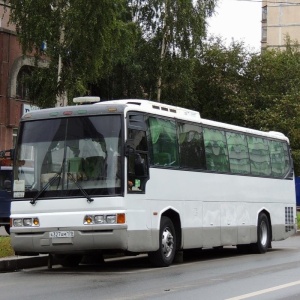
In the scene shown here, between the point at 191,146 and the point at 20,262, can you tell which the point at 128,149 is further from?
the point at 20,262

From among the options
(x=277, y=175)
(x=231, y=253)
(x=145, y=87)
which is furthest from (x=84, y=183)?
(x=145, y=87)

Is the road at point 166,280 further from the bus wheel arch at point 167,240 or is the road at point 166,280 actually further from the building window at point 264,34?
the building window at point 264,34

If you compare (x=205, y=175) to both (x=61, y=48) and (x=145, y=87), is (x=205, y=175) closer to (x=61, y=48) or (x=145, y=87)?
(x=61, y=48)

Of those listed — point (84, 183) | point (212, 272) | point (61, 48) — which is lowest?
point (212, 272)

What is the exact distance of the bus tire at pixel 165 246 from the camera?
666 inches

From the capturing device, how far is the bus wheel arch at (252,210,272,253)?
864 inches

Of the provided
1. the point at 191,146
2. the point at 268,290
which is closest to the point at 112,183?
the point at 191,146

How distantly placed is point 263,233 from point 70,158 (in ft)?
25.7

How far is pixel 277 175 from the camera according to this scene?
77.5 feet

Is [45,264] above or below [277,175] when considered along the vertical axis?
below

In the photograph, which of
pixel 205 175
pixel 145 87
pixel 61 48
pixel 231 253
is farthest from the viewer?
pixel 145 87

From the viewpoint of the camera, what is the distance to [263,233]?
2238 centimetres

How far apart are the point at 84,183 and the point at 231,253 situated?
7387 millimetres

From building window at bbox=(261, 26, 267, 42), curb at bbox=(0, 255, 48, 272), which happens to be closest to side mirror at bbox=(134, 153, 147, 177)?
curb at bbox=(0, 255, 48, 272)
